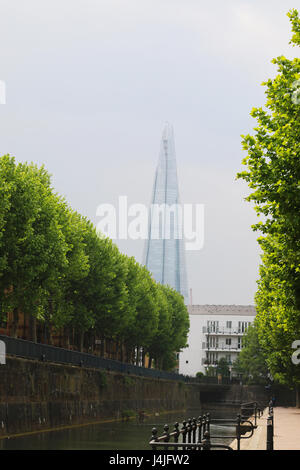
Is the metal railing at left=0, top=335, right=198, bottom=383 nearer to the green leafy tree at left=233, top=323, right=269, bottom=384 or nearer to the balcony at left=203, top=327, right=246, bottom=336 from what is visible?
the green leafy tree at left=233, top=323, right=269, bottom=384

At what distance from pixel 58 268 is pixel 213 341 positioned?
426 feet

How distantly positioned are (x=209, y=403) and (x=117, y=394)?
66.4 meters

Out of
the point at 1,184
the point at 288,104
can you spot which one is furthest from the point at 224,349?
the point at 288,104

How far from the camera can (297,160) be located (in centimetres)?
2395

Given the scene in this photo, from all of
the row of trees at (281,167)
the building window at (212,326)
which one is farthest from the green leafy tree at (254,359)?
the row of trees at (281,167)

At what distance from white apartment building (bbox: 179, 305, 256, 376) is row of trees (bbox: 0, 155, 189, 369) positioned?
89.2 meters

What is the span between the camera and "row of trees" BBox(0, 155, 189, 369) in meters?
44.7

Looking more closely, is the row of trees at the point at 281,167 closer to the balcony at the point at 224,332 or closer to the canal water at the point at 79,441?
the canal water at the point at 79,441

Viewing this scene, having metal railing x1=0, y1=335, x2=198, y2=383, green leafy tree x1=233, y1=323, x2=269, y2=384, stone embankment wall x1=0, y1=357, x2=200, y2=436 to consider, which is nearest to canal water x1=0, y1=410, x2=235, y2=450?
stone embankment wall x1=0, y1=357, x2=200, y2=436

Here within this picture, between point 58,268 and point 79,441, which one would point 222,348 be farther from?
point 79,441

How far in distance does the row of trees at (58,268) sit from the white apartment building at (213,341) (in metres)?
89.2

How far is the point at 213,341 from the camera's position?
→ 17600cm

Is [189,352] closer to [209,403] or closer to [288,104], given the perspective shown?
[209,403]

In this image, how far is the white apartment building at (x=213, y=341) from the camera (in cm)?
17412
